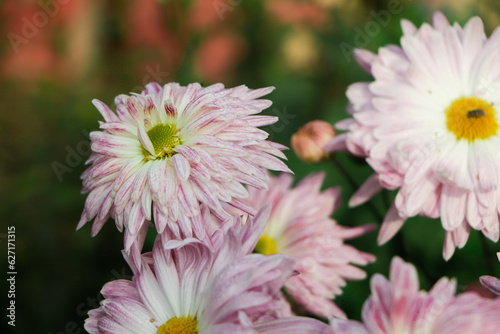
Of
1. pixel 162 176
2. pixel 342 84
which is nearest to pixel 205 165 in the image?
pixel 162 176

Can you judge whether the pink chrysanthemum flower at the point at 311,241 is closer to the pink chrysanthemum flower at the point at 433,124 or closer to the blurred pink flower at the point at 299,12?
the pink chrysanthemum flower at the point at 433,124

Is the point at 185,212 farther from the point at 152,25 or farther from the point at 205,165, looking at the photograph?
the point at 152,25

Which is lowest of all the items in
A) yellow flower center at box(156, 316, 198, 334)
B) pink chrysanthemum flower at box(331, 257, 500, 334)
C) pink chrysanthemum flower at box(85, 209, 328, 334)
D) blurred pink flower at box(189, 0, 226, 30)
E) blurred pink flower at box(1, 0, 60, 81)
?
pink chrysanthemum flower at box(331, 257, 500, 334)

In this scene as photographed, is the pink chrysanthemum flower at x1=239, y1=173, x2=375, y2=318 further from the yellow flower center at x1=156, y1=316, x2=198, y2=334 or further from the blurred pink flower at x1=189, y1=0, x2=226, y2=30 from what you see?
the blurred pink flower at x1=189, y1=0, x2=226, y2=30
